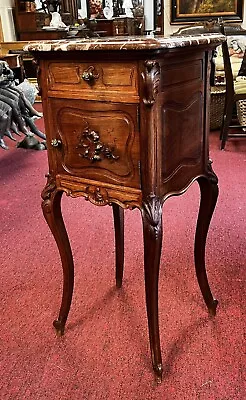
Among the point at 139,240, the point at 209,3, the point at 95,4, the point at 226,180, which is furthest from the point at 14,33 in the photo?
the point at 139,240

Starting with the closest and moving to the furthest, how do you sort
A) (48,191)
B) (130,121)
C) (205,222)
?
(130,121)
(48,191)
(205,222)

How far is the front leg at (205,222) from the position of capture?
56.9 inches

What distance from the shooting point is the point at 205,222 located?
4.94 feet

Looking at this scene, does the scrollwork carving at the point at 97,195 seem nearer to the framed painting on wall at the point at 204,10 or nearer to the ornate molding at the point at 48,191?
the ornate molding at the point at 48,191

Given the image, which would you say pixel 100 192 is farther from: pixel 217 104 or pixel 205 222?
pixel 217 104

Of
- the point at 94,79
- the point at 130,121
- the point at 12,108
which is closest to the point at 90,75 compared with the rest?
the point at 94,79

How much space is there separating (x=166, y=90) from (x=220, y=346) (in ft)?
2.83

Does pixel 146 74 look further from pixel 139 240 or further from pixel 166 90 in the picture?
pixel 139 240

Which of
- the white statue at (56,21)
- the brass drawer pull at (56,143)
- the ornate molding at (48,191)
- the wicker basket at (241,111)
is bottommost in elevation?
the wicker basket at (241,111)

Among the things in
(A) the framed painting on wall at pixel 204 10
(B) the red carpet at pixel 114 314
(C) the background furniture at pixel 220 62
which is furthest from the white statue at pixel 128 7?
(B) the red carpet at pixel 114 314

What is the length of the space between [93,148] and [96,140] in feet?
0.09

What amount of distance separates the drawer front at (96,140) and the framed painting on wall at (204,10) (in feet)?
18.5

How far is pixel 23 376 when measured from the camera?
4.50ft

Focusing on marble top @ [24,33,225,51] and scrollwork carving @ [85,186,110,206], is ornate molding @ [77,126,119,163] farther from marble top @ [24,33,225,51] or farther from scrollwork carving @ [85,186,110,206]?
marble top @ [24,33,225,51]
